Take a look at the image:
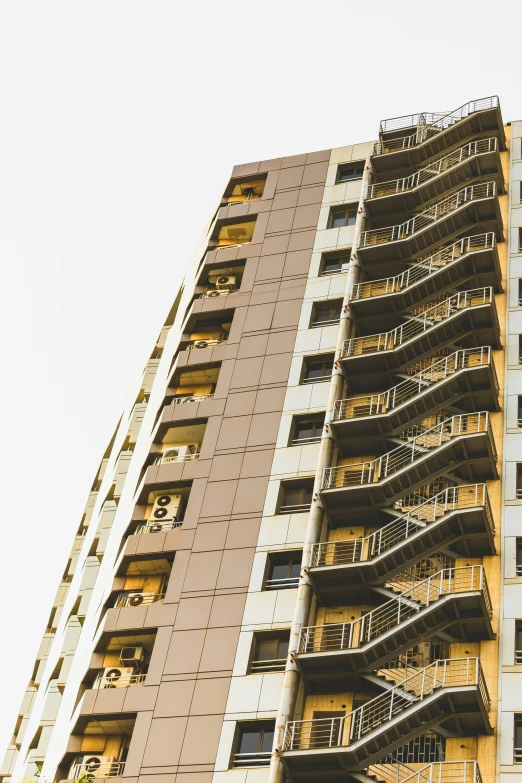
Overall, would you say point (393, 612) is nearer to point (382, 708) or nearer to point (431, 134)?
point (382, 708)

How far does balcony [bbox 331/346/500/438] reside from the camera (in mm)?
45281

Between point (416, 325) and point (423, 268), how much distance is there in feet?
11.9

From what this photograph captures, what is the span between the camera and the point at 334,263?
55.6 meters

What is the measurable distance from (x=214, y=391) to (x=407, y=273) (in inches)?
422

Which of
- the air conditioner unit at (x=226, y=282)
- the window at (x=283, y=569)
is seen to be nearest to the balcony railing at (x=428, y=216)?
the air conditioner unit at (x=226, y=282)

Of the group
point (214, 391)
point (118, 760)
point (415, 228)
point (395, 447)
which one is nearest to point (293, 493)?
point (395, 447)

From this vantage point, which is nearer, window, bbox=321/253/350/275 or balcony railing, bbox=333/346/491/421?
balcony railing, bbox=333/346/491/421

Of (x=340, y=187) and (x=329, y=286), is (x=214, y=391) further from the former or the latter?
(x=340, y=187)

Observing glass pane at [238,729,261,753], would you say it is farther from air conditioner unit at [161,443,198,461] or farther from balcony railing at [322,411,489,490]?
air conditioner unit at [161,443,198,461]

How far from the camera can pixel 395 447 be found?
151 feet

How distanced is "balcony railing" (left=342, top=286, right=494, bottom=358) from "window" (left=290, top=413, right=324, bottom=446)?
3376 millimetres

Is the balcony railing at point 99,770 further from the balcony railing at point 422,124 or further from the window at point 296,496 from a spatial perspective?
the balcony railing at point 422,124

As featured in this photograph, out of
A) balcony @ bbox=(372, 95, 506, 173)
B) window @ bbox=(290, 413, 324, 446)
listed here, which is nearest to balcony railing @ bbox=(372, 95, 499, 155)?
balcony @ bbox=(372, 95, 506, 173)

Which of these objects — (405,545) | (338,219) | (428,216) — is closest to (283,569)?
(405,545)
